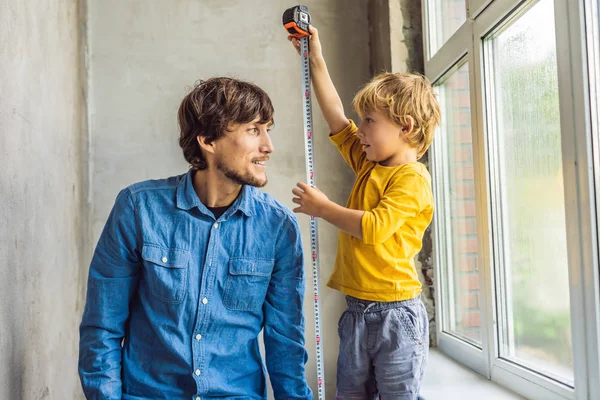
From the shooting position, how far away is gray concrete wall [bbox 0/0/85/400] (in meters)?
1.65

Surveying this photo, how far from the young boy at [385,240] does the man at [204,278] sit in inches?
6.2

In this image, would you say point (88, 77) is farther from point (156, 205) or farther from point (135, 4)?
point (156, 205)

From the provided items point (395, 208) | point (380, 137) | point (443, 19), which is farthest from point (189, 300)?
point (443, 19)

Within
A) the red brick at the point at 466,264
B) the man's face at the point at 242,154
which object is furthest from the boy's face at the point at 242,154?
the red brick at the point at 466,264

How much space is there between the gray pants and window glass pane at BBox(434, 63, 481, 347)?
835 mm

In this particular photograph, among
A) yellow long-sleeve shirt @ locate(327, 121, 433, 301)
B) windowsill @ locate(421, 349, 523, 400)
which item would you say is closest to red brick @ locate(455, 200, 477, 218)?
windowsill @ locate(421, 349, 523, 400)

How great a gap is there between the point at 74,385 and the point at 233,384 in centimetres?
138

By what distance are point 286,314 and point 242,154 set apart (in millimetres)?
480

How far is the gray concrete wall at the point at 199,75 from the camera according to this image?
127 inches

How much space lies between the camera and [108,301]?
63.0 inches

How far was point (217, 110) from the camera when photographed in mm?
1711

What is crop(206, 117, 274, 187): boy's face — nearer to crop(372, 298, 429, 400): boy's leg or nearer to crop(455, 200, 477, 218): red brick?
crop(372, 298, 429, 400): boy's leg

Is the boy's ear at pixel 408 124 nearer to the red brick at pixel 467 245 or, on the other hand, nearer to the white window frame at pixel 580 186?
the white window frame at pixel 580 186

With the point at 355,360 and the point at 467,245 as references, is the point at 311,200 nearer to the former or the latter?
the point at 355,360
